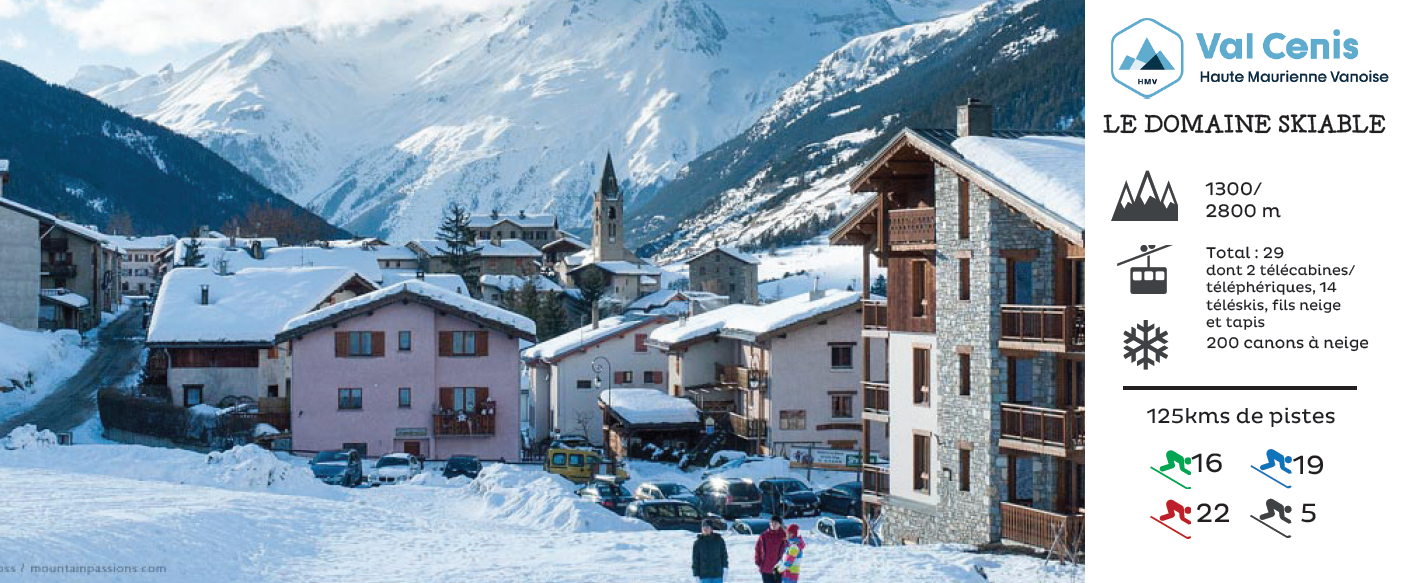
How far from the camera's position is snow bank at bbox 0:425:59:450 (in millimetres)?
42562

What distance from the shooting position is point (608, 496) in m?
39.9

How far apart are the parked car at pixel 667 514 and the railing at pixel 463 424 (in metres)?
16.6

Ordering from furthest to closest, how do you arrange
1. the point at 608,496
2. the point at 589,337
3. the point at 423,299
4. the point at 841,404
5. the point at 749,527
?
the point at 589,337 → the point at 841,404 → the point at 423,299 → the point at 608,496 → the point at 749,527

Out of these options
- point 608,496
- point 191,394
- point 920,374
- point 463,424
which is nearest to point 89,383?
point 191,394

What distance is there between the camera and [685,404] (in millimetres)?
59969

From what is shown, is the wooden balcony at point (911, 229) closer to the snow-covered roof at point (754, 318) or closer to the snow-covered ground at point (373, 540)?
the snow-covered ground at point (373, 540)

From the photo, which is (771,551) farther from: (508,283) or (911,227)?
(508,283)

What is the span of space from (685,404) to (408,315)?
12136 millimetres

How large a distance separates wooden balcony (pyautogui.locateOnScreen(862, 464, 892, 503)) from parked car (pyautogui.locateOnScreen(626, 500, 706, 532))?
3985 mm

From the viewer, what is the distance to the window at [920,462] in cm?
3378

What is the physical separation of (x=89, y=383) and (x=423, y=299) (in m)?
27.2
